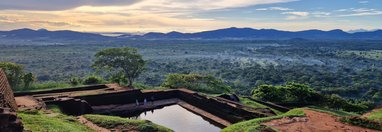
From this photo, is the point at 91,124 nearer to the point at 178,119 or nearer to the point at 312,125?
the point at 178,119

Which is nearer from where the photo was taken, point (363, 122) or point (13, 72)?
point (363, 122)

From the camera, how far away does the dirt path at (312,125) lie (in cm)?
1414

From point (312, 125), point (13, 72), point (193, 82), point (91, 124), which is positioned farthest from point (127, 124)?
point (13, 72)

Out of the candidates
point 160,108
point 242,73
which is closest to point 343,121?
point 160,108

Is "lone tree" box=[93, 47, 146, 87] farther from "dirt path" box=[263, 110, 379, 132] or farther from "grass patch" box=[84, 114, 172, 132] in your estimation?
"dirt path" box=[263, 110, 379, 132]

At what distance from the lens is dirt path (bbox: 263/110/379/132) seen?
1414cm

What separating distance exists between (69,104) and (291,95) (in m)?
14.6

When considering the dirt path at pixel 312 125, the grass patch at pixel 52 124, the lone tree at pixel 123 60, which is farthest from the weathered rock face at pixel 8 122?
the lone tree at pixel 123 60

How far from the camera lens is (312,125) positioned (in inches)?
582

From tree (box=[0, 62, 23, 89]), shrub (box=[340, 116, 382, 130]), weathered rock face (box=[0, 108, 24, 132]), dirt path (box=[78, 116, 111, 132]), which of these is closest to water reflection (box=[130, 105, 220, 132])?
dirt path (box=[78, 116, 111, 132])

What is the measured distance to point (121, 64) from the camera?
31.2 m

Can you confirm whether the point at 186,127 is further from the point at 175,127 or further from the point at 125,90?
the point at 125,90

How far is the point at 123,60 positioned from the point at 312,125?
20013mm

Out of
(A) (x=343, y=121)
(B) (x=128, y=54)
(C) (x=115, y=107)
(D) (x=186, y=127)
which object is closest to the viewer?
(A) (x=343, y=121)
